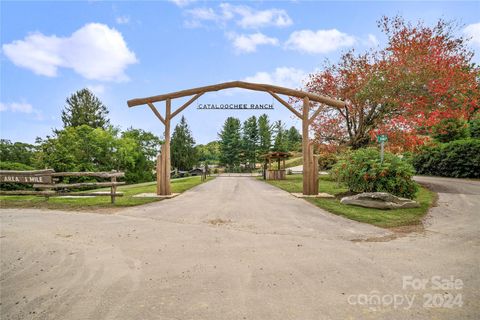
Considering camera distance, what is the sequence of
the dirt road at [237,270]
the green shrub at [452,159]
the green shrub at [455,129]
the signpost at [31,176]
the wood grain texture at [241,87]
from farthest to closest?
1. the green shrub at [455,129]
2. the green shrub at [452,159]
3. the wood grain texture at [241,87]
4. the signpost at [31,176]
5. the dirt road at [237,270]

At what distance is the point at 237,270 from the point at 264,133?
Result: 4937 centimetres

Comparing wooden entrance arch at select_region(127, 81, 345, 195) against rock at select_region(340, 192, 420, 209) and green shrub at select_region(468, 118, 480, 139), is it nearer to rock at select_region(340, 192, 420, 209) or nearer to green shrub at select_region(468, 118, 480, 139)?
rock at select_region(340, 192, 420, 209)

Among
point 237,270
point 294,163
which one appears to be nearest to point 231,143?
point 294,163

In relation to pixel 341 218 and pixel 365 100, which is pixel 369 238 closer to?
pixel 341 218

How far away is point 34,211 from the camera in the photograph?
776 cm

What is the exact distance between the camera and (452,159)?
17.8 meters

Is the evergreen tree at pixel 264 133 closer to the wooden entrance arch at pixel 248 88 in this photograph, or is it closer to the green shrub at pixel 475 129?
the green shrub at pixel 475 129

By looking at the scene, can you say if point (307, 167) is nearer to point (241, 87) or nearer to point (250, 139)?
point (241, 87)

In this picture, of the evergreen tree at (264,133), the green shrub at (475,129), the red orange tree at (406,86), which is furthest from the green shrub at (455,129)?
the evergreen tree at (264,133)

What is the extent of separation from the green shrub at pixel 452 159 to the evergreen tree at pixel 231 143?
3467 cm

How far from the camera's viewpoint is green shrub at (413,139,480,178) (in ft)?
54.2

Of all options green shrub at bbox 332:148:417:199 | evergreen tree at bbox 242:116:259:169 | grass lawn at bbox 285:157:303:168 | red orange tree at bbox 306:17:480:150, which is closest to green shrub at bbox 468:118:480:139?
red orange tree at bbox 306:17:480:150

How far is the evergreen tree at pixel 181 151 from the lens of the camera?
4700cm

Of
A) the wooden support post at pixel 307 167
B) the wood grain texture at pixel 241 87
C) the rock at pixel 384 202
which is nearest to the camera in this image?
the rock at pixel 384 202
